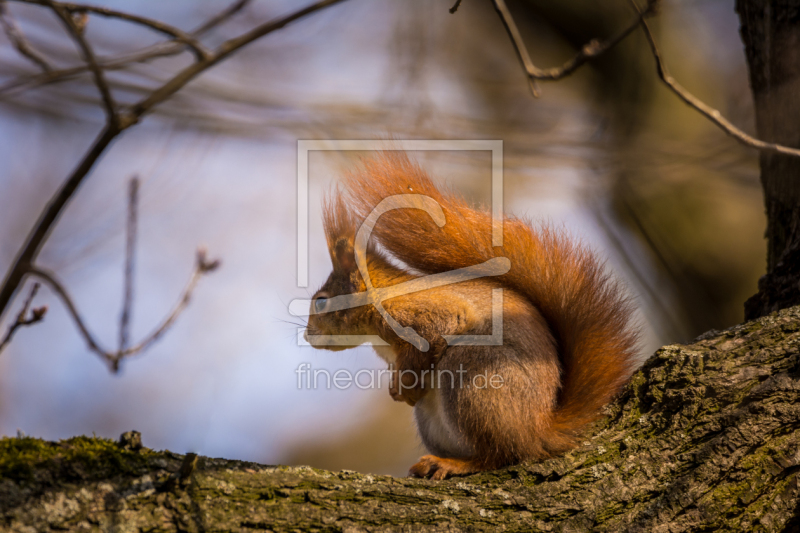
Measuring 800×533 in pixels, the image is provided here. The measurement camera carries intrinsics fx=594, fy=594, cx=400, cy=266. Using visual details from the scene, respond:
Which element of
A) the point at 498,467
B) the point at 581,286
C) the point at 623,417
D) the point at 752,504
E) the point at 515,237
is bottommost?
the point at 752,504

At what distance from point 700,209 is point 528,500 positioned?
115 inches

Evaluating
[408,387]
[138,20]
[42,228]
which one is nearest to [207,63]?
[138,20]

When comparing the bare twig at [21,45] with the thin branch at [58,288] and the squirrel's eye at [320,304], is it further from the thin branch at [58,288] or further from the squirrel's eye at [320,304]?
the squirrel's eye at [320,304]

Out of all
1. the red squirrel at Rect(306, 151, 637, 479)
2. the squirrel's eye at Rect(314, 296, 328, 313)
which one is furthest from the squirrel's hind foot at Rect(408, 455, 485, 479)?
the squirrel's eye at Rect(314, 296, 328, 313)

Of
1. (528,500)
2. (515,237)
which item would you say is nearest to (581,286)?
(515,237)

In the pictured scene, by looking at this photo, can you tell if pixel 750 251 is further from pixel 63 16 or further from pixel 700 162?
pixel 63 16

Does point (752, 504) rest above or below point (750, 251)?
below

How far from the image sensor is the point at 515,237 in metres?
1.76

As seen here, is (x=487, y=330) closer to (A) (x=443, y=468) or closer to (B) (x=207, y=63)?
(A) (x=443, y=468)

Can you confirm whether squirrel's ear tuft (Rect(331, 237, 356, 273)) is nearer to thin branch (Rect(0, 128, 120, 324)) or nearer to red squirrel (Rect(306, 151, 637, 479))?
red squirrel (Rect(306, 151, 637, 479))

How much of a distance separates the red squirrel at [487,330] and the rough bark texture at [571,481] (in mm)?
112

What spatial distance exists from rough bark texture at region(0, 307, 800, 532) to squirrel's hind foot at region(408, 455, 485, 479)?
162 mm

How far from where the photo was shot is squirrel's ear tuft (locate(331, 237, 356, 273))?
2.08 metres

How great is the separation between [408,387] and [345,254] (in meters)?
A: 0.56
